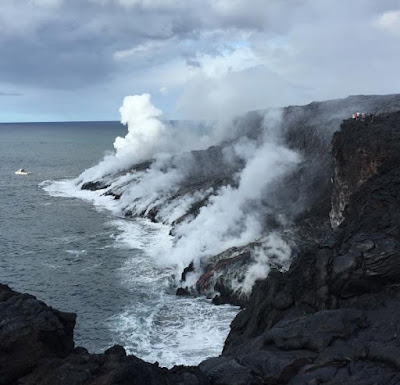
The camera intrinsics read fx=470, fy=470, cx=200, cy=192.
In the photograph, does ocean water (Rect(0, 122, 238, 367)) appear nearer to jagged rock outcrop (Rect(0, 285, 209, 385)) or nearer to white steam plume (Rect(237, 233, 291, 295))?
white steam plume (Rect(237, 233, 291, 295))

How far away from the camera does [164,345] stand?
1412 inches

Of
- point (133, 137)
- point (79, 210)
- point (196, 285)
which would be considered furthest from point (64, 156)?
point (196, 285)

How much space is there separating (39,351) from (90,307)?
25124 mm

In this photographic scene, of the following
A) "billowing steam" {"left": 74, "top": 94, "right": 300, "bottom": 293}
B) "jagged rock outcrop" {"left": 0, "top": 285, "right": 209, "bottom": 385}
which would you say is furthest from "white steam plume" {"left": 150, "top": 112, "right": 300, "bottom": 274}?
Result: "jagged rock outcrop" {"left": 0, "top": 285, "right": 209, "bottom": 385}

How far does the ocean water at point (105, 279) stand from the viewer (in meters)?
36.9

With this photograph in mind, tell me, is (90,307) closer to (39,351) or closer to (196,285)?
(196,285)

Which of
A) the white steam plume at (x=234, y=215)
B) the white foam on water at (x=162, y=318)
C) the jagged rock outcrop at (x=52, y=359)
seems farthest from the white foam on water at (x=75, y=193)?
the jagged rock outcrop at (x=52, y=359)

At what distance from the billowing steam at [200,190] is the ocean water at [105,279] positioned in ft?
12.3

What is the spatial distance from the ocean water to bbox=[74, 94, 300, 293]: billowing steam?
3750 millimetres

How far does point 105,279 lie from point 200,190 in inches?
1203

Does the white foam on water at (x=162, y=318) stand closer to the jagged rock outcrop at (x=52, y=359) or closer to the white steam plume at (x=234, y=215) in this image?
the white steam plume at (x=234, y=215)

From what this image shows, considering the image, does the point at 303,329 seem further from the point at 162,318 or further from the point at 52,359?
the point at 162,318

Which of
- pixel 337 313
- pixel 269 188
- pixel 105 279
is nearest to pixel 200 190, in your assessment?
pixel 269 188

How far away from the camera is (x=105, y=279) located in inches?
1975
